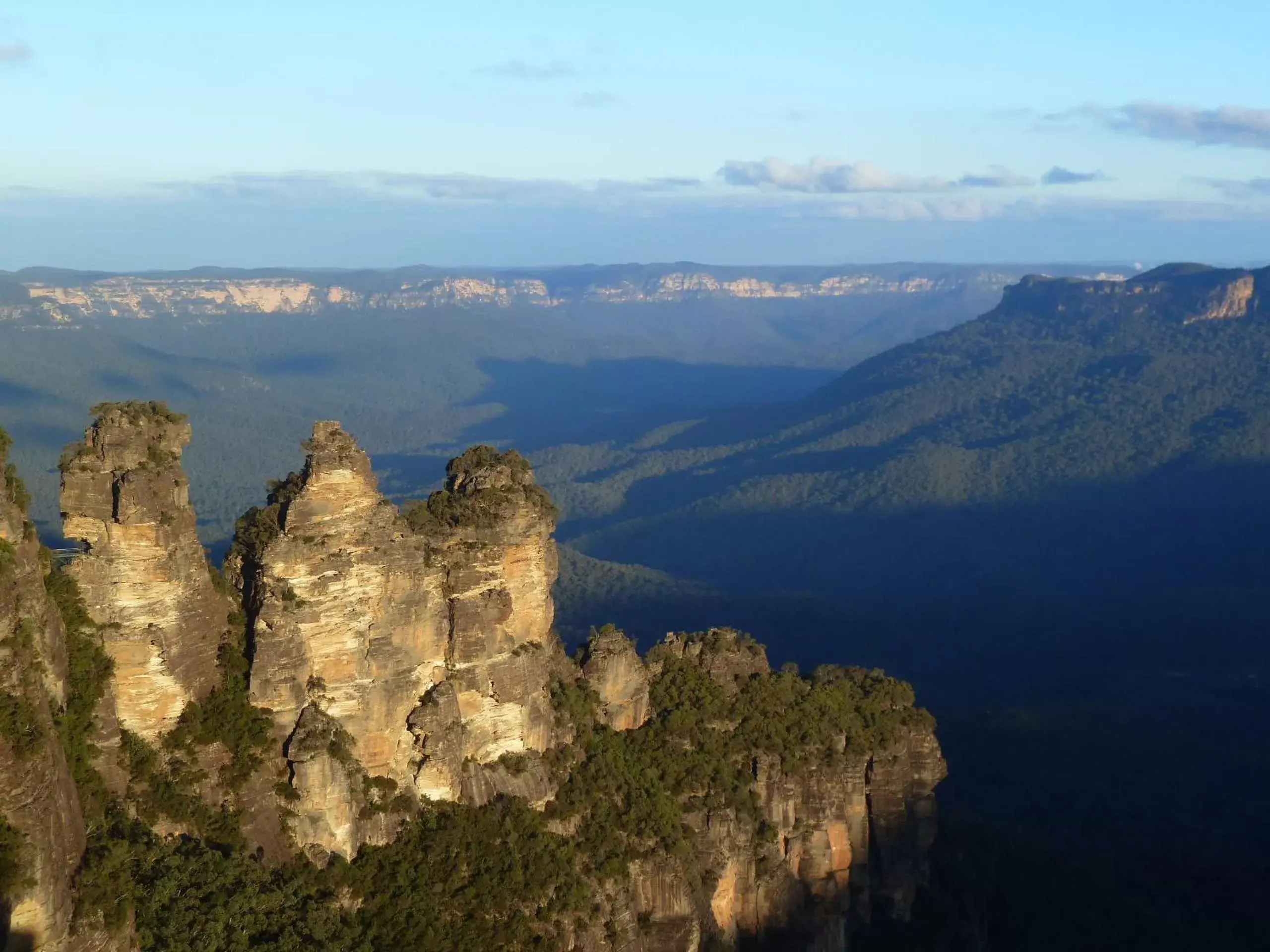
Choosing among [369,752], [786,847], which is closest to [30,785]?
[369,752]

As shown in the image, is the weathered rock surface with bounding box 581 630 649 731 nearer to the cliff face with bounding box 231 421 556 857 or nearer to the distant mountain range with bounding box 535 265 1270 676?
the cliff face with bounding box 231 421 556 857

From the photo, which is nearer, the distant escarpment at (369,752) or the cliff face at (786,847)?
the distant escarpment at (369,752)

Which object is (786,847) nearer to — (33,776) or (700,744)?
(700,744)

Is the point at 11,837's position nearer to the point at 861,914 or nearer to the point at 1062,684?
the point at 861,914

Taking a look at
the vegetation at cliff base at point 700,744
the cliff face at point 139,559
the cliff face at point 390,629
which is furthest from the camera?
the vegetation at cliff base at point 700,744

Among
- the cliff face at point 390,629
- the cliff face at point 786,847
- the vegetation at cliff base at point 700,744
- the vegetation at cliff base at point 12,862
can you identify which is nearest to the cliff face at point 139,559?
the cliff face at point 390,629

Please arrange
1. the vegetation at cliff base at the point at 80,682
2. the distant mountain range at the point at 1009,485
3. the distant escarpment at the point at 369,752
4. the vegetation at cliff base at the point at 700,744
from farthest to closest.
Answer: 1. the distant mountain range at the point at 1009,485
2. the vegetation at cliff base at the point at 700,744
3. the vegetation at cliff base at the point at 80,682
4. the distant escarpment at the point at 369,752

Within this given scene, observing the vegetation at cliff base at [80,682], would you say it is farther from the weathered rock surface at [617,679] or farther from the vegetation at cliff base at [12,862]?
the weathered rock surface at [617,679]
